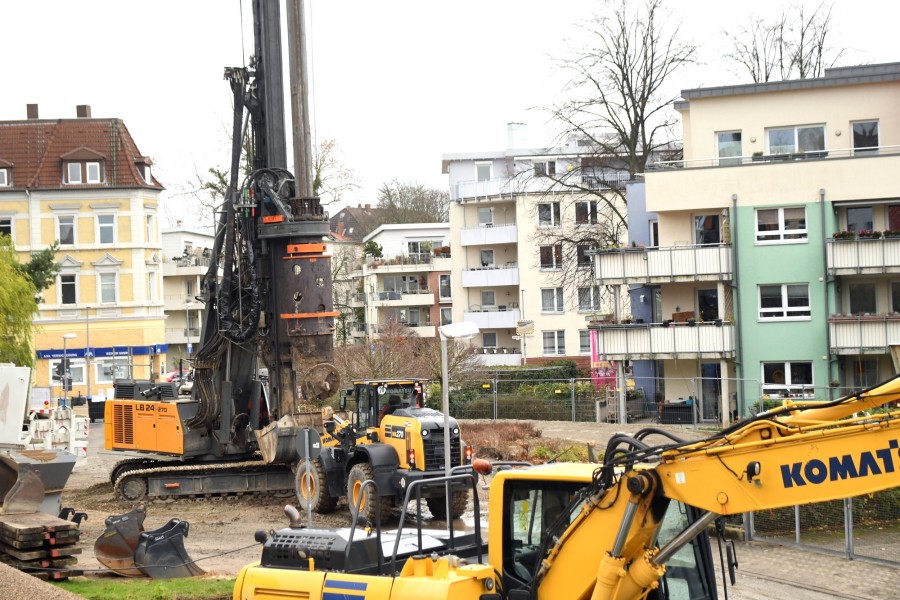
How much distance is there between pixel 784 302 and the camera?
33219mm

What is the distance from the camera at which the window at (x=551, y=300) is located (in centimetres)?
6222

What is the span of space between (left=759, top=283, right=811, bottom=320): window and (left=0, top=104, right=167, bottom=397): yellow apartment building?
119ft

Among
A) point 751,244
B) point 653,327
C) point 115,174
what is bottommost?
point 653,327

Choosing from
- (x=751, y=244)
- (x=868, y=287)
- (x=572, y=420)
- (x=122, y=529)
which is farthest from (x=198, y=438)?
(x=868, y=287)

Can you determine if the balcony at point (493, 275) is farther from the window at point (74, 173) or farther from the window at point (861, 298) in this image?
the window at point (861, 298)

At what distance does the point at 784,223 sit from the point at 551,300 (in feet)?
97.9

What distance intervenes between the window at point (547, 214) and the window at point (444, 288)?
512 inches

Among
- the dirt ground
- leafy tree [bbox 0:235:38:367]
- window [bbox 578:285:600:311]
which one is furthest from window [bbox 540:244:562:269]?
the dirt ground

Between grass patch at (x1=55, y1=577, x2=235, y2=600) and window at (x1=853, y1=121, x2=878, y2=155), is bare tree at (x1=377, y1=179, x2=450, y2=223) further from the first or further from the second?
grass patch at (x1=55, y1=577, x2=235, y2=600)

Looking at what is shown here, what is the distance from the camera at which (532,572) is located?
888 centimetres

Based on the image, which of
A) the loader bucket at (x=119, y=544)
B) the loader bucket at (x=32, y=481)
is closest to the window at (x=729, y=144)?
the loader bucket at (x=32, y=481)

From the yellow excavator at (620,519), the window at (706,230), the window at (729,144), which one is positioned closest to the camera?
the yellow excavator at (620,519)

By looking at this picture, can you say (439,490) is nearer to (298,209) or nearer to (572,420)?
(298,209)

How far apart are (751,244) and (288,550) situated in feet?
83.3
